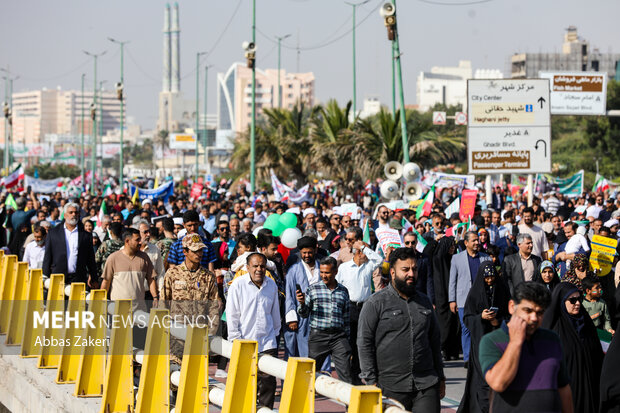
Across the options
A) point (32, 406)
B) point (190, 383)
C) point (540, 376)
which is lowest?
Answer: point (32, 406)

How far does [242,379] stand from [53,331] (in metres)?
3.96

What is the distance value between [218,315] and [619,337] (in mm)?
3349

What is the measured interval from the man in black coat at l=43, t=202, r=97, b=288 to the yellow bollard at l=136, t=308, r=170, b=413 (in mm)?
5041

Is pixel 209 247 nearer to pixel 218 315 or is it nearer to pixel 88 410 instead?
pixel 218 315

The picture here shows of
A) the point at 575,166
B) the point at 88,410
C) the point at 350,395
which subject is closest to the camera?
the point at 350,395

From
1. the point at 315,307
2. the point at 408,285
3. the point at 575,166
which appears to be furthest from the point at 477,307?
the point at 575,166

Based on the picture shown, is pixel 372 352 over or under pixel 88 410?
over

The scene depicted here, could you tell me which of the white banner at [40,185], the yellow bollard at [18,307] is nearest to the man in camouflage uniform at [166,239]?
the yellow bollard at [18,307]

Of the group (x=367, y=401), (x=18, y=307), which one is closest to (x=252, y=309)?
(x=367, y=401)

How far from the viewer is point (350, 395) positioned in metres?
4.82

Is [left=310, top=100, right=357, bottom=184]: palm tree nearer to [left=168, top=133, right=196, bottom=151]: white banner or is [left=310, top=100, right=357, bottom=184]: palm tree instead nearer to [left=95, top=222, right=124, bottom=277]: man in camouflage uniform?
[left=95, top=222, right=124, bottom=277]: man in camouflage uniform

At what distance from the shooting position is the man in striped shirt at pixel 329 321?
8352 mm

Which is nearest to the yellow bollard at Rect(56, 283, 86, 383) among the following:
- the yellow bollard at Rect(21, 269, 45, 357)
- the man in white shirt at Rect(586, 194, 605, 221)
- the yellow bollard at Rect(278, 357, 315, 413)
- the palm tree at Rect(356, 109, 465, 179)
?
the yellow bollard at Rect(21, 269, 45, 357)

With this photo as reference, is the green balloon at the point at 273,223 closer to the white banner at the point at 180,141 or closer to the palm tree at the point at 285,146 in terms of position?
the palm tree at the point at 285,146
